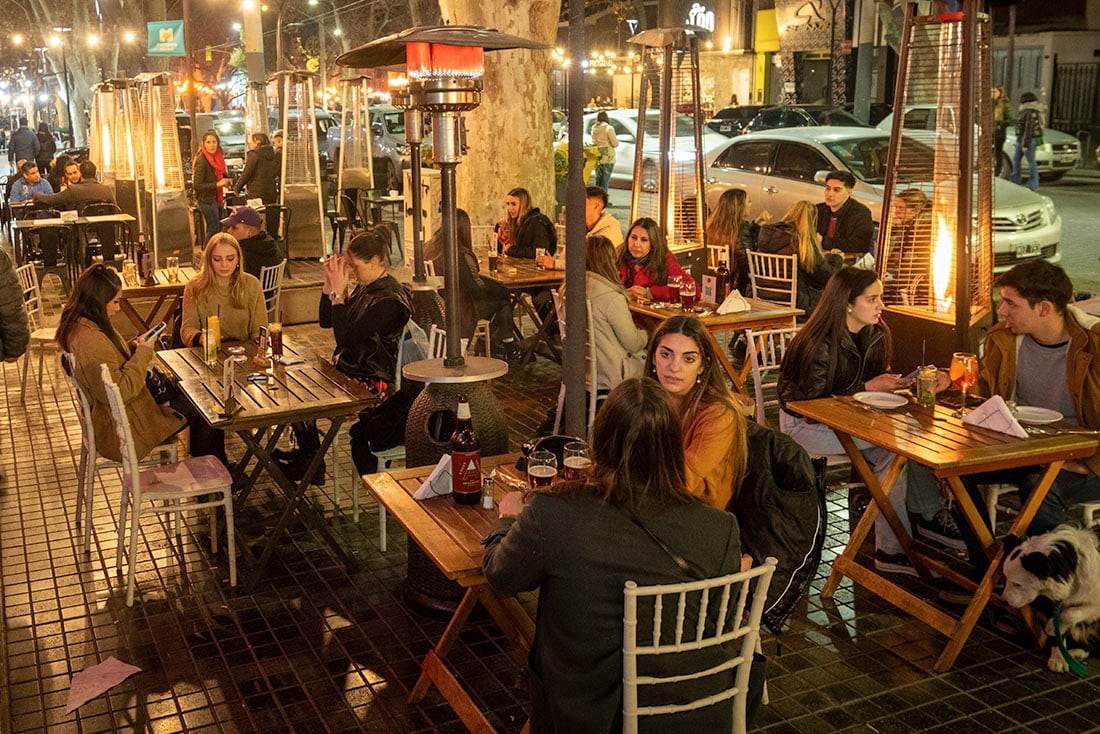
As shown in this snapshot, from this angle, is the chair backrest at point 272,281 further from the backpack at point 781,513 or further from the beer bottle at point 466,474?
the backpack at point 781,513

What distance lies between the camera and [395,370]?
6043mm

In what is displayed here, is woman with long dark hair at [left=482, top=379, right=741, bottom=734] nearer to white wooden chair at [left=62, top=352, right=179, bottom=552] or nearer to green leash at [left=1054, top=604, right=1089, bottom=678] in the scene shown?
green leash at [left=1054, top=604, right=1089, bottom=678]

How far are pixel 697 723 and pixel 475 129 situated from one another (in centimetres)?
967

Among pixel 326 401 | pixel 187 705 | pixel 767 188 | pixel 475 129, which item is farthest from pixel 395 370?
pixel 767 188

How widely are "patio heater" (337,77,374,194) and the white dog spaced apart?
38.9ft

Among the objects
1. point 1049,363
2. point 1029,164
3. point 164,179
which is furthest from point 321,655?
point 1029,164

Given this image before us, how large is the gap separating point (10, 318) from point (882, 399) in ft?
15.2

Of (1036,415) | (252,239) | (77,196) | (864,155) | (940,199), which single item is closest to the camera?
(1036,415)

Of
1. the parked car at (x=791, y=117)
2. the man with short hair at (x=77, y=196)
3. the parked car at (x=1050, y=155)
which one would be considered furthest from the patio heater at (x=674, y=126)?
the parked car at (x=791, y=117)

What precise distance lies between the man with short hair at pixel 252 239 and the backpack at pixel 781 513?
20.2 feet

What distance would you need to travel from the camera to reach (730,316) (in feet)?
23.8

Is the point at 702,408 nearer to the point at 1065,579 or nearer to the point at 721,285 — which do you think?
the point at 1065,579

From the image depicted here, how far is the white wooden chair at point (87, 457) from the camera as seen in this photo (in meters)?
5.35

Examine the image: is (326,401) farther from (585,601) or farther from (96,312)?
(585,601)
